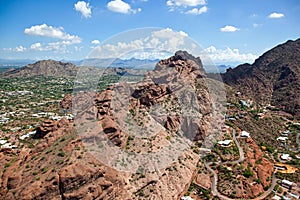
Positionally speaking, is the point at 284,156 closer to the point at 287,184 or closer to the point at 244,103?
the point at 287,184

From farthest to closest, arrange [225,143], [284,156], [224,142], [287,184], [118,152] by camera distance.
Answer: [284,156], [224,142], [225,143], [287,184], [118,152]

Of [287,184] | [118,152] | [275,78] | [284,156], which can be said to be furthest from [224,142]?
[275,78]

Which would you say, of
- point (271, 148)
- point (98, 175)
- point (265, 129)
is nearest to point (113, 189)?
point (98, 175)

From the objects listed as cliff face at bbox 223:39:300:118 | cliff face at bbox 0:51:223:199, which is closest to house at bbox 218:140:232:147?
cliff face at bbox 0:51:223:199

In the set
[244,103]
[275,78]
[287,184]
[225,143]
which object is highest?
[275,78]

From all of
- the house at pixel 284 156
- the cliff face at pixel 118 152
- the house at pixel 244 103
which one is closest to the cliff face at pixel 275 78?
the house at pixel 244 103

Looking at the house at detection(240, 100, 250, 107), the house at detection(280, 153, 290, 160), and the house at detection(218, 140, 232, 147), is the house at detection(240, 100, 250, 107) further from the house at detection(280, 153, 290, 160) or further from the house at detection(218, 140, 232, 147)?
the house at detection(218, 140, 232, 147)
